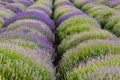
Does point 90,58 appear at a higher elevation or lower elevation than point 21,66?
lower

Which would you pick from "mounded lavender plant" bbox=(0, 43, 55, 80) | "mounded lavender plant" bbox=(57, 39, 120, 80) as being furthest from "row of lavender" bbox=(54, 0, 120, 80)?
"mounded lavender plant" bbox=(0, 43, 55, 80)

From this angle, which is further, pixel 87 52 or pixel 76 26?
pixel 76 26

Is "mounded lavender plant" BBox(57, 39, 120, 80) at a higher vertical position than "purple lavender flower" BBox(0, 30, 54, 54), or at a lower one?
higher

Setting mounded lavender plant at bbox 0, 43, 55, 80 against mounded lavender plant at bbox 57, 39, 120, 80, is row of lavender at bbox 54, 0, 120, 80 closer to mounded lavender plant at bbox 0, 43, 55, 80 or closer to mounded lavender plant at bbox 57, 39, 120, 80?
mounded lavender plant at bbox 57, 39, 120, 80

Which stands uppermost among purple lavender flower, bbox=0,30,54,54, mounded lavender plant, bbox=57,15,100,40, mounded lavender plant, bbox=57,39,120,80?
mounded lavender plant, bbox=57,39,120,80

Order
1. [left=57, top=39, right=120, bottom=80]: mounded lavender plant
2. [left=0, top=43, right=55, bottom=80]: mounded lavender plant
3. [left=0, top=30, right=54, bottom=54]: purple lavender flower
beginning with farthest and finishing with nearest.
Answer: [left=0, top=30, right=54, bottom=54]: purple lavender flower → [left=57, top=39, right=120, bottom=80]: mounded lavender plant → [left=0, top=43, right=55, bottom=80]: mounded lavender plant

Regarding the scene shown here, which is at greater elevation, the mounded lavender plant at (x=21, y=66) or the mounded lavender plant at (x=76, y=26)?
the mounded lavender plant at (x=21, y=66)

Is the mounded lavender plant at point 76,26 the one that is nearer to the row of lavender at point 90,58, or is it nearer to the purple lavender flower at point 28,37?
the row of lavender at point 90,58

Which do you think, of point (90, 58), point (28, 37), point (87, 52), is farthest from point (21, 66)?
point (28, 37)

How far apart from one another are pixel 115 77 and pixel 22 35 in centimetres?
421

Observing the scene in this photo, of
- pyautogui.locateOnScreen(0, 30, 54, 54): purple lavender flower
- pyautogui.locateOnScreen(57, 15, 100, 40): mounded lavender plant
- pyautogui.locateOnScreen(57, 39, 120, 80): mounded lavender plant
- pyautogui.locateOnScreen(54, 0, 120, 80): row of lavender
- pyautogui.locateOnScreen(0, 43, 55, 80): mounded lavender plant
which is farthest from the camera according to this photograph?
pyautogui.locateOnScreen(57, 15, 100, 40): mounded lavender plant

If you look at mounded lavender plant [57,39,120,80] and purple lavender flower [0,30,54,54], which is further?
purple lavender flower [0,30,54,54]

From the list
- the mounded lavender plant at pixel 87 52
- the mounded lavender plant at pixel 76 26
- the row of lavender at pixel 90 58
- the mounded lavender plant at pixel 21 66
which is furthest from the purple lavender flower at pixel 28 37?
the mounded lavender plant at pixel 21 66

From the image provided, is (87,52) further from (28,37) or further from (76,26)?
(76,26)
